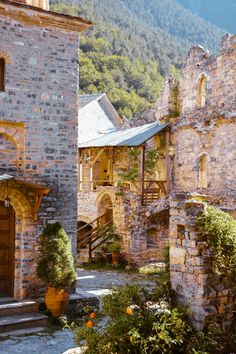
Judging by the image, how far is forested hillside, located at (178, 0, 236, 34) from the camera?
88625mm

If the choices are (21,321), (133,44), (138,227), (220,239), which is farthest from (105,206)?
(133,44)

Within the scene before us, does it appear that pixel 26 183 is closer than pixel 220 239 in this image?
No

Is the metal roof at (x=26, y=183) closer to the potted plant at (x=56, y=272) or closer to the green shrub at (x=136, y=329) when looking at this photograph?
the potted plant at (x=56, y=272)

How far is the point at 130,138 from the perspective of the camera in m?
20.3

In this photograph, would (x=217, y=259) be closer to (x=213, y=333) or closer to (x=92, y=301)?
(x=213, y=333)

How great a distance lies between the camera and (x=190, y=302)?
7.11m

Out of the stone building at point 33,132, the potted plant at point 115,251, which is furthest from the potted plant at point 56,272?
the potted plant at point 115,251

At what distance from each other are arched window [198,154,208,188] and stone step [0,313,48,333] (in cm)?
1043

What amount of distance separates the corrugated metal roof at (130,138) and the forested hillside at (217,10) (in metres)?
69.5

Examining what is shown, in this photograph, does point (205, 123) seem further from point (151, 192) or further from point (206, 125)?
point (151, 192)

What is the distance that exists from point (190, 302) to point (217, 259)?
0.76m

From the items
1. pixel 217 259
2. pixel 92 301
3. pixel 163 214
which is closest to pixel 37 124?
pixel 92 301

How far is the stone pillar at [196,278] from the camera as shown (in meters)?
7.01

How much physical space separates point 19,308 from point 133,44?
59575 mm
